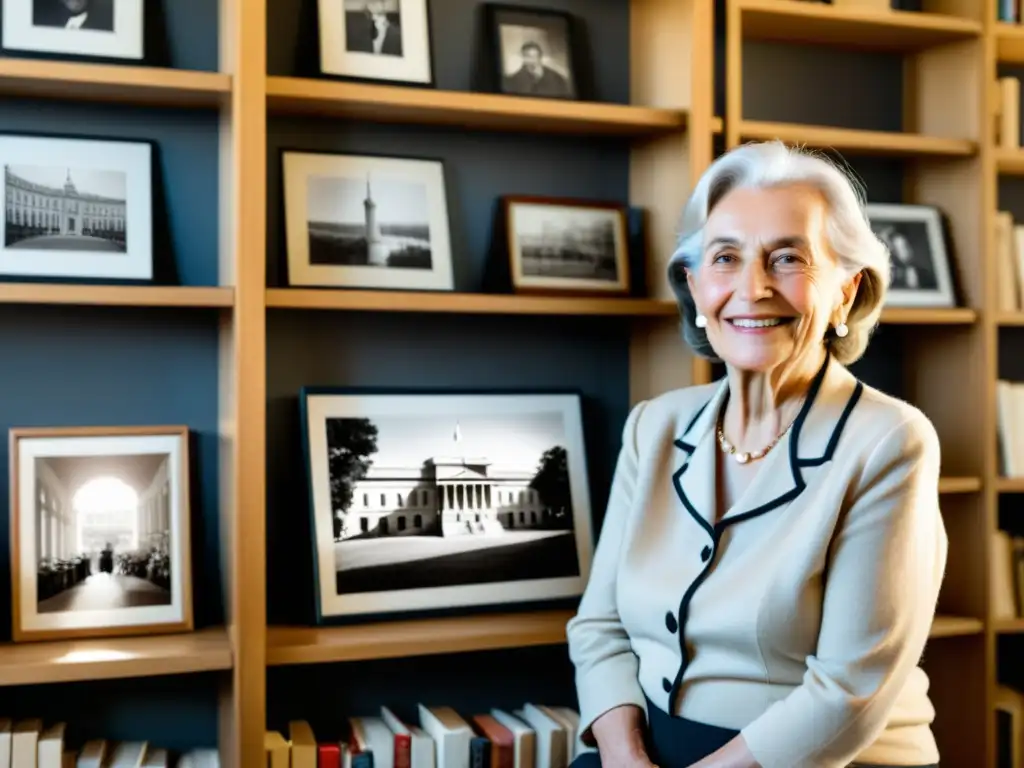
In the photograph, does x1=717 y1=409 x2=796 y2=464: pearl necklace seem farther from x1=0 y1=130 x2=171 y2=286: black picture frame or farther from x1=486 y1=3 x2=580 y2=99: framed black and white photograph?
x1=0 y1=130 x2=171 y2=286: black picture frame

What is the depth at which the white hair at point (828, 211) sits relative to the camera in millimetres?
2002

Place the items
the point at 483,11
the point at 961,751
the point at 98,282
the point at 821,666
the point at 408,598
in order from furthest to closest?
the point at 961,751
the point at 483,11
the point at 408,598
the point at 98,282
the point at 821,666

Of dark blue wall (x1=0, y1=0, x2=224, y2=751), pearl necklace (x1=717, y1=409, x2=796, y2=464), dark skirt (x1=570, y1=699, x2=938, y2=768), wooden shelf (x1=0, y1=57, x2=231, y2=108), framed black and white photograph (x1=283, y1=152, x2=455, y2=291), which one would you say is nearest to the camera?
dark skirt (x1=570, y1=699, x2=938, y2=768)

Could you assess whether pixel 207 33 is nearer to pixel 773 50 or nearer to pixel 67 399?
pixel 67 399

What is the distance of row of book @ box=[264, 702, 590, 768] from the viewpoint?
233 cm

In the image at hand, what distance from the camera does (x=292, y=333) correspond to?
2.54 m

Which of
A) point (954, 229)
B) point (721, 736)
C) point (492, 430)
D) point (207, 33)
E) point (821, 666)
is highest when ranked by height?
point (207, 33)

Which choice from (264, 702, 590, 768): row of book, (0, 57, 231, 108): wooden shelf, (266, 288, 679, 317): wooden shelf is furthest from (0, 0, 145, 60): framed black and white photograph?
(264, 702, 590, 768): row of book

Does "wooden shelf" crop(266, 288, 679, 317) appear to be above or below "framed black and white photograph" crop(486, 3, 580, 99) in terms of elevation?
below

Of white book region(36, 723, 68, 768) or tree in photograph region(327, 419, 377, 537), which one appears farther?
tree in photograph region(327, 419, 377, 537)

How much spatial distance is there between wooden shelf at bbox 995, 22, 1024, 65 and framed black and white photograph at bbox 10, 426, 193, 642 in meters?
2.04

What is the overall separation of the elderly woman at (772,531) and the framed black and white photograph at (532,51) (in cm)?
64

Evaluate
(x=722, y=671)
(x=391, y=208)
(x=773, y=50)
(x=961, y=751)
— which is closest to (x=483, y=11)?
(x=391, y=208)

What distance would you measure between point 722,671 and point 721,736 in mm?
100
